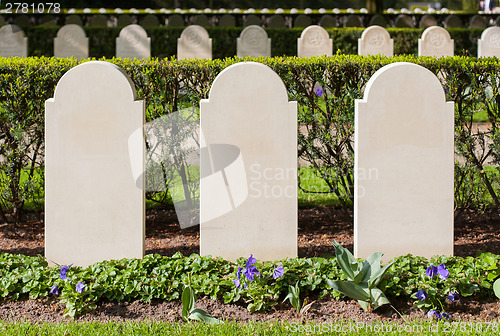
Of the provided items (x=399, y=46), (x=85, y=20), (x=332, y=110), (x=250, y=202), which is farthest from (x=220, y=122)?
(x=85, y=20)

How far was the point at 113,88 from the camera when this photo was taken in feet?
13.0

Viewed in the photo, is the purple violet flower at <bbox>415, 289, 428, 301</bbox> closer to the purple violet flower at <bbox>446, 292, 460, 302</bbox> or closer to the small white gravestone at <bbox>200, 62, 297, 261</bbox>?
the purple violet flower at <bbox>446, 292, 460, 302</bbox>

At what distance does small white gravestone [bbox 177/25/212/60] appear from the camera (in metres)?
13.2

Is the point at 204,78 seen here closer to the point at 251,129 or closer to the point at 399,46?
the point at 251,129

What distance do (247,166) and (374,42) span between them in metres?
10.1

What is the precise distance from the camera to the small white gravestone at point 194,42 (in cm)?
1317

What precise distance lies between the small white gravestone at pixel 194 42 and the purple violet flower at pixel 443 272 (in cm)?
1026

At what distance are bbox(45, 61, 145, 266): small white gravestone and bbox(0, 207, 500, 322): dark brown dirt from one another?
0.55 meters

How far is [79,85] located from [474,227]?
3515 millimetres

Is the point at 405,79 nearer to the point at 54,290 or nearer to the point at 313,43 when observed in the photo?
the point at 54,290

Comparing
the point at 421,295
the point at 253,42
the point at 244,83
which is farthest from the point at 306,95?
the point at 253,42

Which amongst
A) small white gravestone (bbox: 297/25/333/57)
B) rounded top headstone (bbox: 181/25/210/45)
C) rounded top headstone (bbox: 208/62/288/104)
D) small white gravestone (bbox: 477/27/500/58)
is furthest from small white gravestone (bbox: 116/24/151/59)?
rounded top headstone (bbox: 208/62/288/104)

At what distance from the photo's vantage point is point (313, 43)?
13258mm

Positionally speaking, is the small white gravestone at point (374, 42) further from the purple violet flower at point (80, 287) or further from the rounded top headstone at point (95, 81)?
the purple violet flower at point (80, 287)
